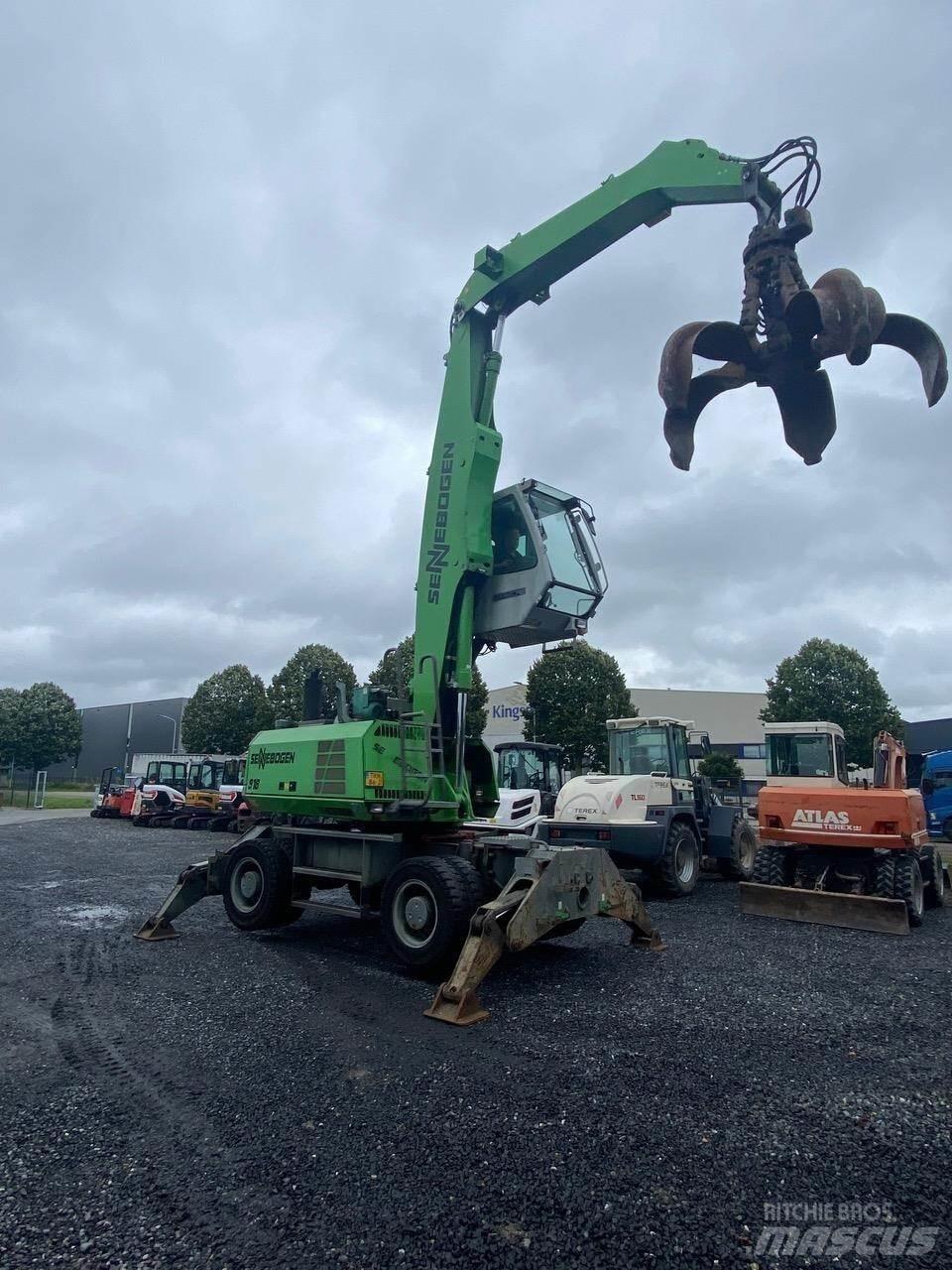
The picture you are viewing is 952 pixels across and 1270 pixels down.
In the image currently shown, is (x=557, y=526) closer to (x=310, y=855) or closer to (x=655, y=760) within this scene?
(x=310, y=855)

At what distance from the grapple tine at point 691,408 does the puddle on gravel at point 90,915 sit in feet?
27.5

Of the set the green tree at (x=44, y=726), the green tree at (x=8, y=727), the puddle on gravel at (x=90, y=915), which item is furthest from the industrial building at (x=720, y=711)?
the puddle on gravel at (x=90, y=915)

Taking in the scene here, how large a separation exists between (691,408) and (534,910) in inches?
212

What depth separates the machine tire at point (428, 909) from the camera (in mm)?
6246

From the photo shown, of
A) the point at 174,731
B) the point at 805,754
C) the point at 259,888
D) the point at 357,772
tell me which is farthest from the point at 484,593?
the point at 174,731

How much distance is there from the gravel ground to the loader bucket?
525 cm

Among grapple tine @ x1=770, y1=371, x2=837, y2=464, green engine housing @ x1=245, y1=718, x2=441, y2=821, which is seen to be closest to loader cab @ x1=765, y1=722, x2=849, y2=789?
grapple tine @ x1=770, y1=371, x2=837, y2=464

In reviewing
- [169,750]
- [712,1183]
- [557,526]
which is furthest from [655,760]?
[169,750]

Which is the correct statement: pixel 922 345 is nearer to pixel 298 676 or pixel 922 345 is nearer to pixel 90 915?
pixel 90 915

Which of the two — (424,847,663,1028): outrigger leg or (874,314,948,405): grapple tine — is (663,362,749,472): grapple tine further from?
(424,847,663,1028): outrigger leg

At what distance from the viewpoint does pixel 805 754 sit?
1413cm

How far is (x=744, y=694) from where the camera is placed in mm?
58500

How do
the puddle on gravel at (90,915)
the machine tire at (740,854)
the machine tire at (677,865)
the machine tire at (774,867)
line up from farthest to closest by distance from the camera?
the machine tire at (740,854), the machine tire at (677,865), the machine tire at (774,867), the puddle on gravel at (90,915)

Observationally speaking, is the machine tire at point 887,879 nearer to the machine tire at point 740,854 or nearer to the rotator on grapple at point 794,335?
the machine tire at point 740,854
